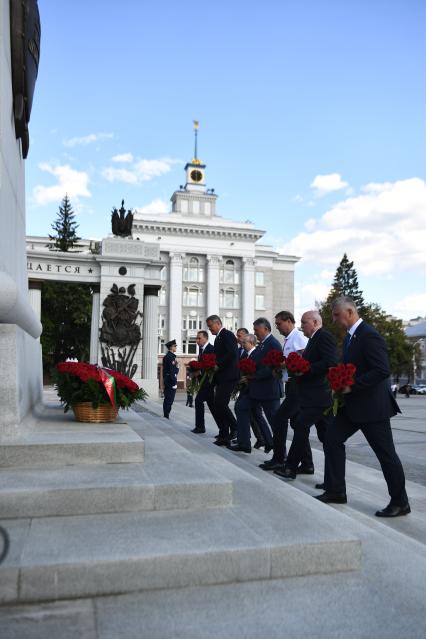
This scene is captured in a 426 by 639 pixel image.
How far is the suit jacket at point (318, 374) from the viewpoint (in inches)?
243

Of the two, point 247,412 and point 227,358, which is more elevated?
point 227,358

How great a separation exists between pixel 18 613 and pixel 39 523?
0.81 metres

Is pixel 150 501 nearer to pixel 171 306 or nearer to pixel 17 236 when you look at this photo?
pixel 17 236

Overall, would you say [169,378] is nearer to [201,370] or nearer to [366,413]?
[201,370]

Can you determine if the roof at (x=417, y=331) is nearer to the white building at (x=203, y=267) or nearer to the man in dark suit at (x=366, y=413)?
the white building at (x=203, y=267)

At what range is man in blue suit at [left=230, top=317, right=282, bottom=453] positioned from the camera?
8078 mm

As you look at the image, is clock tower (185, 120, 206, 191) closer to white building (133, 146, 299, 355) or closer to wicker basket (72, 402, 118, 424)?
white building (133, 146, 299, 355)

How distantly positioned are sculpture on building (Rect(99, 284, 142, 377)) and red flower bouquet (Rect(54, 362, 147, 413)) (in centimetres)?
1954

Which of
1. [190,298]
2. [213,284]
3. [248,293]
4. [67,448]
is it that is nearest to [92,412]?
[67,448]

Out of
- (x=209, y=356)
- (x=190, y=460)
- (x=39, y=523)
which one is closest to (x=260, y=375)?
(x=209, y=356)

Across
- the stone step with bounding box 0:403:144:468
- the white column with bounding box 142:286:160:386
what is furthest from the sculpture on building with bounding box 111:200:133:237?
the stone step with bounding box 0:403:144:468

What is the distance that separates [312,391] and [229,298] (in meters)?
63.6

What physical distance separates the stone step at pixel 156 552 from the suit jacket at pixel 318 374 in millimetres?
2605

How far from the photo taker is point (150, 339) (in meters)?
27.0
